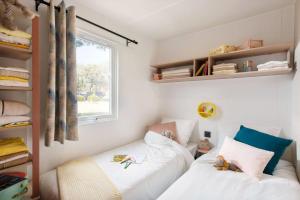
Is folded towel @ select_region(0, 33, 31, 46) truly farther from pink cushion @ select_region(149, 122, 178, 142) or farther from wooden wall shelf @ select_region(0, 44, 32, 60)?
pink cushion @ select_region(149, 122, 178, 142)

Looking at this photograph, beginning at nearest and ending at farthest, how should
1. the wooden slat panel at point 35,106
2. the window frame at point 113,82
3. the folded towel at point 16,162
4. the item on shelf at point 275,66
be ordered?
the folded towel at point 16,162 < the wooden slat panel at point 35,106 < the item on shelf at point 275,66 < the window frame at point 113,82

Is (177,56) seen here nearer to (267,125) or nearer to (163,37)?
(163,37)

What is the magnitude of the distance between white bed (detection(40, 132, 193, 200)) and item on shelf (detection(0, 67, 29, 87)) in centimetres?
81

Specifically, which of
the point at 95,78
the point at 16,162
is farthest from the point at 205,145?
the point at 16,162

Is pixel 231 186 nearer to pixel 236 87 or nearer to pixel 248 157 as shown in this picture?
pixel 248 157

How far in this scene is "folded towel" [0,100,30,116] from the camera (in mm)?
1101

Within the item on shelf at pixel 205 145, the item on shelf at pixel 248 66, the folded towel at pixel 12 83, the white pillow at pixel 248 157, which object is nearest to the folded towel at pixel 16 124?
the folded towel at pixel 12 83

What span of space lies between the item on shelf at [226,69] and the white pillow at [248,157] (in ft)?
2.74

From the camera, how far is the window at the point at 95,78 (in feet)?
6.25

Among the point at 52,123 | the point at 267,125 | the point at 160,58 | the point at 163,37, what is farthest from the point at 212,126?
the point at 52,123

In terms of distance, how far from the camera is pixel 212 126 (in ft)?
7.67

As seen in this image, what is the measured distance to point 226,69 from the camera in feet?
6.39

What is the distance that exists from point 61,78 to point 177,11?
1497mm

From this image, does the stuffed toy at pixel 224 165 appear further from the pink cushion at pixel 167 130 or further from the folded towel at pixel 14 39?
the folded towel at pixel 14 39
